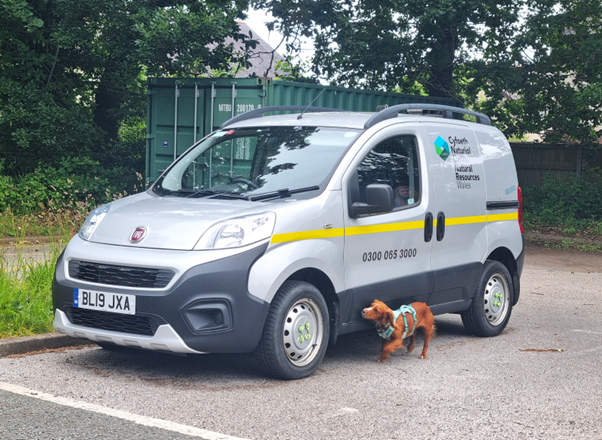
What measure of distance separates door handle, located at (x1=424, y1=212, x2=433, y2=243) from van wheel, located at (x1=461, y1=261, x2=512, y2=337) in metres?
1.05

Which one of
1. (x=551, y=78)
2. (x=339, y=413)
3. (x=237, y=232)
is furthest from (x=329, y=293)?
(x=551, y=78)

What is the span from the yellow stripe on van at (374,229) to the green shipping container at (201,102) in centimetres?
659

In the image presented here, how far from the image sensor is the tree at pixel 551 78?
1762cm

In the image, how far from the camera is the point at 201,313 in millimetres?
5406

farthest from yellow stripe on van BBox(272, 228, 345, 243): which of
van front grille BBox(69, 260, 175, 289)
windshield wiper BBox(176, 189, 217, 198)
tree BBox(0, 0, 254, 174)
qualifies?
tree BBox(0, 0, 254, 174)

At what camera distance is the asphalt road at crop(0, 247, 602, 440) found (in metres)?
4.70

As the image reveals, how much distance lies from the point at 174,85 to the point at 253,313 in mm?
10207

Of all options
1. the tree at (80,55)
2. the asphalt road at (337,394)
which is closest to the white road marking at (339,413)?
the asphalt road at (337,394)

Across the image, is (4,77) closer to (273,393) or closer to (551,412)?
(273,393)

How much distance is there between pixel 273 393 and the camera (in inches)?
216

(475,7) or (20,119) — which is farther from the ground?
(475,7)

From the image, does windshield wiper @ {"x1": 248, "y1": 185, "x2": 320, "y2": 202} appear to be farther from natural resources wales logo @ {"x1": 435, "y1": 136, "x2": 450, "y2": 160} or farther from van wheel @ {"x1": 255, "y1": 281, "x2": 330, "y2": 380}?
natural resources wales logo @ {"x1": 435, "y1": 136, "x2": 450, "y2": 160}

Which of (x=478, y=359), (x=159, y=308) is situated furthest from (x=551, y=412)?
(x=159, y=308)

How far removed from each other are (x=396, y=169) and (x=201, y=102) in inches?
331
